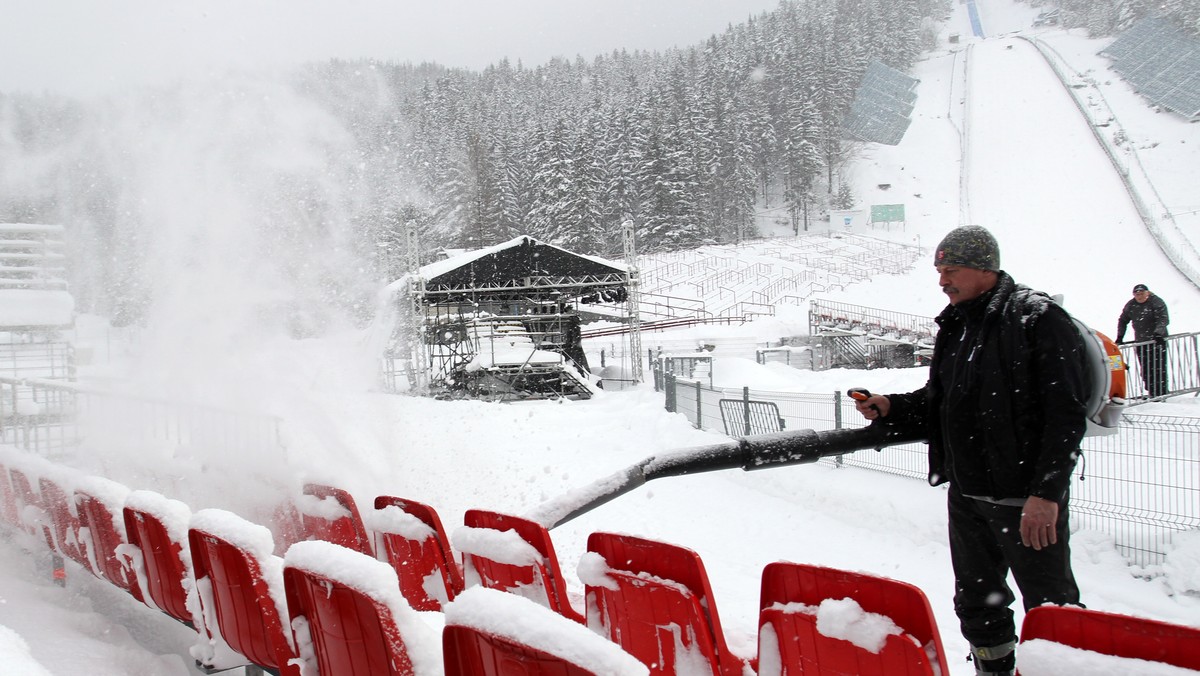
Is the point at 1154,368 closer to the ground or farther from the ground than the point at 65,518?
closer to the ground

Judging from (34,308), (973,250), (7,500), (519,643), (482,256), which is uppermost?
(482,256)

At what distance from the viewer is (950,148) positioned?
79.9 meters

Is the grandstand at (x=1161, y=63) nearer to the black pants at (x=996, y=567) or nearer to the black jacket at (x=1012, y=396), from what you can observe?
the black jacket at (x=1012, y=396)

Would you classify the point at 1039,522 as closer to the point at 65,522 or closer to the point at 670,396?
→ the point at 65,522

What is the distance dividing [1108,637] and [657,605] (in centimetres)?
128

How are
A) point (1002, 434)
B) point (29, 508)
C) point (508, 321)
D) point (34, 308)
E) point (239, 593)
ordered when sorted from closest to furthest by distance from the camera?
point (1002, 434)
point (239, 593)
point (29, 508)
point (34, 308)
point (508, 321)

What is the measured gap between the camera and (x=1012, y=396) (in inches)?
112

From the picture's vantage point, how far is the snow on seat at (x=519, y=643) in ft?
4.86

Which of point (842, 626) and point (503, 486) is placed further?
point (503, 486)

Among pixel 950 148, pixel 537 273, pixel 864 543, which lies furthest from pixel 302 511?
pixel 950 148

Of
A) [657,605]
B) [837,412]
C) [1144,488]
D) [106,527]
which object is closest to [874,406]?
[657,605]

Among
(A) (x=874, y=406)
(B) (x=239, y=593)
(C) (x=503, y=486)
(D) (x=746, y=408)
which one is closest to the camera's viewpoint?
(B) (x=239, y=593)

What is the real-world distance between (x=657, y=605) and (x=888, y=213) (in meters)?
69.7

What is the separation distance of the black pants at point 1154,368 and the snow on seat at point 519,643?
12117 millimetres
